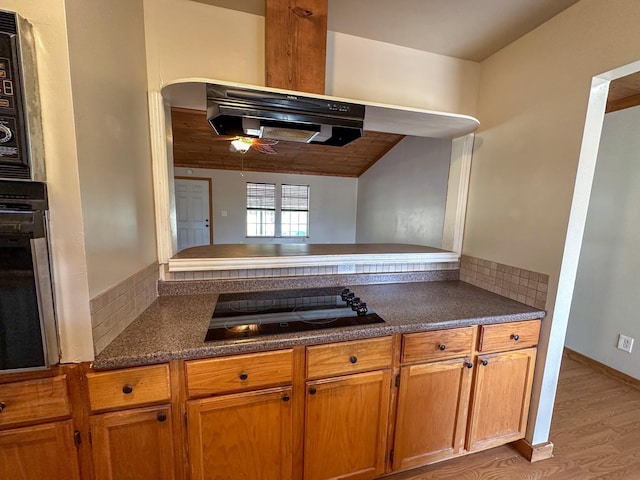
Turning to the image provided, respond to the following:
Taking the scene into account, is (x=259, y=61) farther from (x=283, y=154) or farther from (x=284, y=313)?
(x=283, y=154)

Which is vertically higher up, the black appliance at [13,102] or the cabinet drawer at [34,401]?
the black appliance at [13,102]

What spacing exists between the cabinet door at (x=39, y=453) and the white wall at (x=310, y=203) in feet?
16.8

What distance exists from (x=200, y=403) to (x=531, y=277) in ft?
5.77

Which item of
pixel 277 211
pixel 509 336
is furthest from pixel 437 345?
pixel 277 211

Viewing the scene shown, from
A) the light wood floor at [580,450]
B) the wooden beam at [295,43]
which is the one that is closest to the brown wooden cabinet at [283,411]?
the light wood floor at [580,450]

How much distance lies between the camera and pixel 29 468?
0.91 m

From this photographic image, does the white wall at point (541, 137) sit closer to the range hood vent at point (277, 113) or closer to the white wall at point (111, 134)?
the range hood vent at point (277, 113)

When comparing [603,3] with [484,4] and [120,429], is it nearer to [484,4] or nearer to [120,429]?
[484,4]

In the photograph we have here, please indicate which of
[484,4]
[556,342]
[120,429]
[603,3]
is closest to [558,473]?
[556,342]

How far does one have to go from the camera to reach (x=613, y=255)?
234 centimetres

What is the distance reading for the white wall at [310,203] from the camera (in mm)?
5762

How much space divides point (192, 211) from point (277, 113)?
16.7 ft

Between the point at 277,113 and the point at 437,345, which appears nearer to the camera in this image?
the point at 277,113

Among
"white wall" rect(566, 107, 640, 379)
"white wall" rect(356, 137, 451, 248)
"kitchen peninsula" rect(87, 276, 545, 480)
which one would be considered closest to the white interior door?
"white wall" rect(356, 137, 451, 248)
